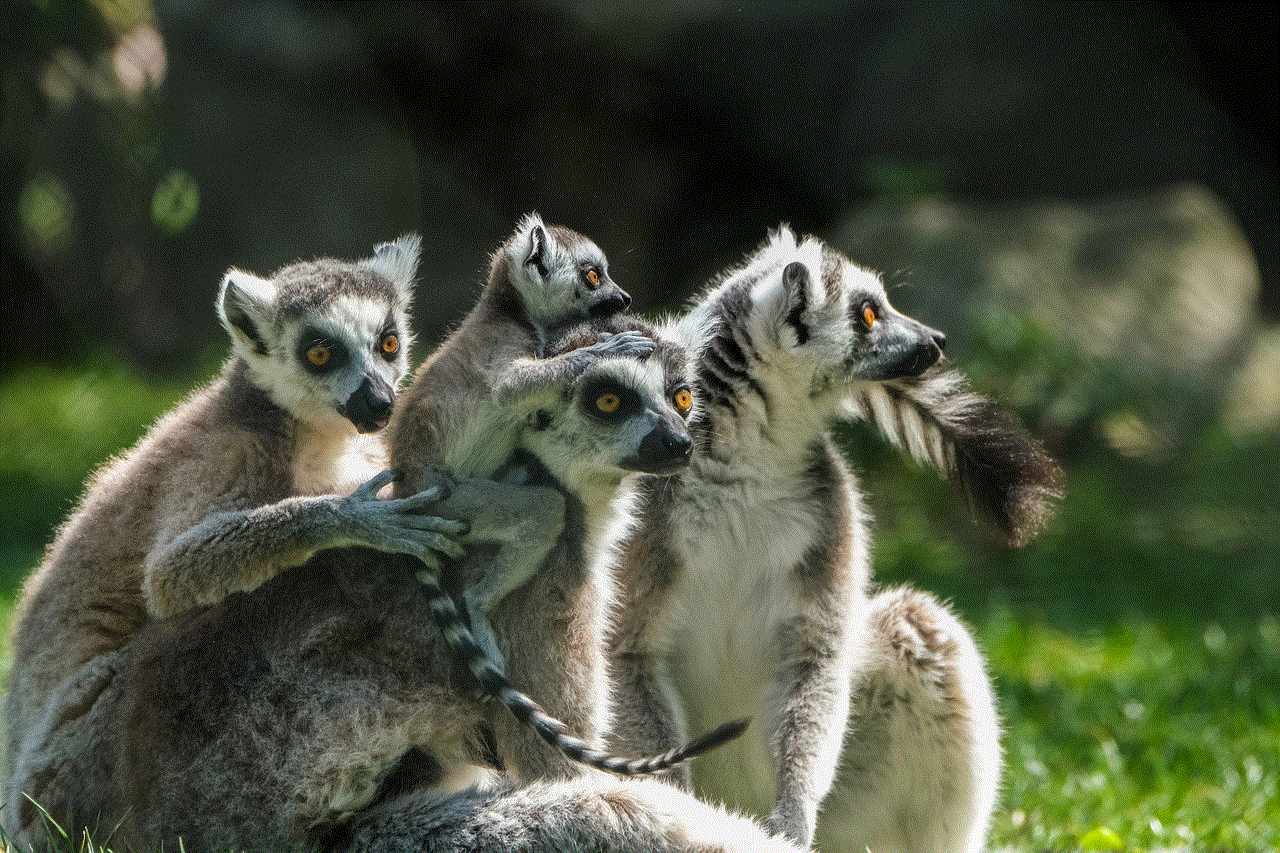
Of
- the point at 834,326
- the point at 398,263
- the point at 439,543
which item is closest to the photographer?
the point at 439,543

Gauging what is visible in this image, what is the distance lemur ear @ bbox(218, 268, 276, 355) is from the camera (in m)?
4.35

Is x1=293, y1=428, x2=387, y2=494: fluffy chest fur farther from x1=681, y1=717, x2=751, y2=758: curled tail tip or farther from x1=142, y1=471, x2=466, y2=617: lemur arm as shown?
x1=681, y1=717, x2=751, y2=758: curled tail tip

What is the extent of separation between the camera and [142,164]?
9883 millimetres

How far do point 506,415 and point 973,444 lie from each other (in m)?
1.78

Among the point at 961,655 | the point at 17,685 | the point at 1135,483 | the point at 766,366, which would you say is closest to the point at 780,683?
the point at 961,655

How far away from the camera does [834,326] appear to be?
14.8ft

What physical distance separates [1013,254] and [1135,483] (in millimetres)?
2045

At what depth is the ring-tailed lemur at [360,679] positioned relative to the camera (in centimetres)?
332

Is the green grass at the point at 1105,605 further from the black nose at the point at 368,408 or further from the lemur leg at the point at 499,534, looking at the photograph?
the black nose at the point at 368,408

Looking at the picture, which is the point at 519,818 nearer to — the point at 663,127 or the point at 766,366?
the point at 766,366

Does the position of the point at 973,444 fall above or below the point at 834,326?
below

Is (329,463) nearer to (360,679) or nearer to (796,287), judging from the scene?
(360,679)

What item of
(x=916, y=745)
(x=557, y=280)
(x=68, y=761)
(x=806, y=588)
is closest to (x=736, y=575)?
(x=806, y=588)

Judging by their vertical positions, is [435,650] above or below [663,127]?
above
